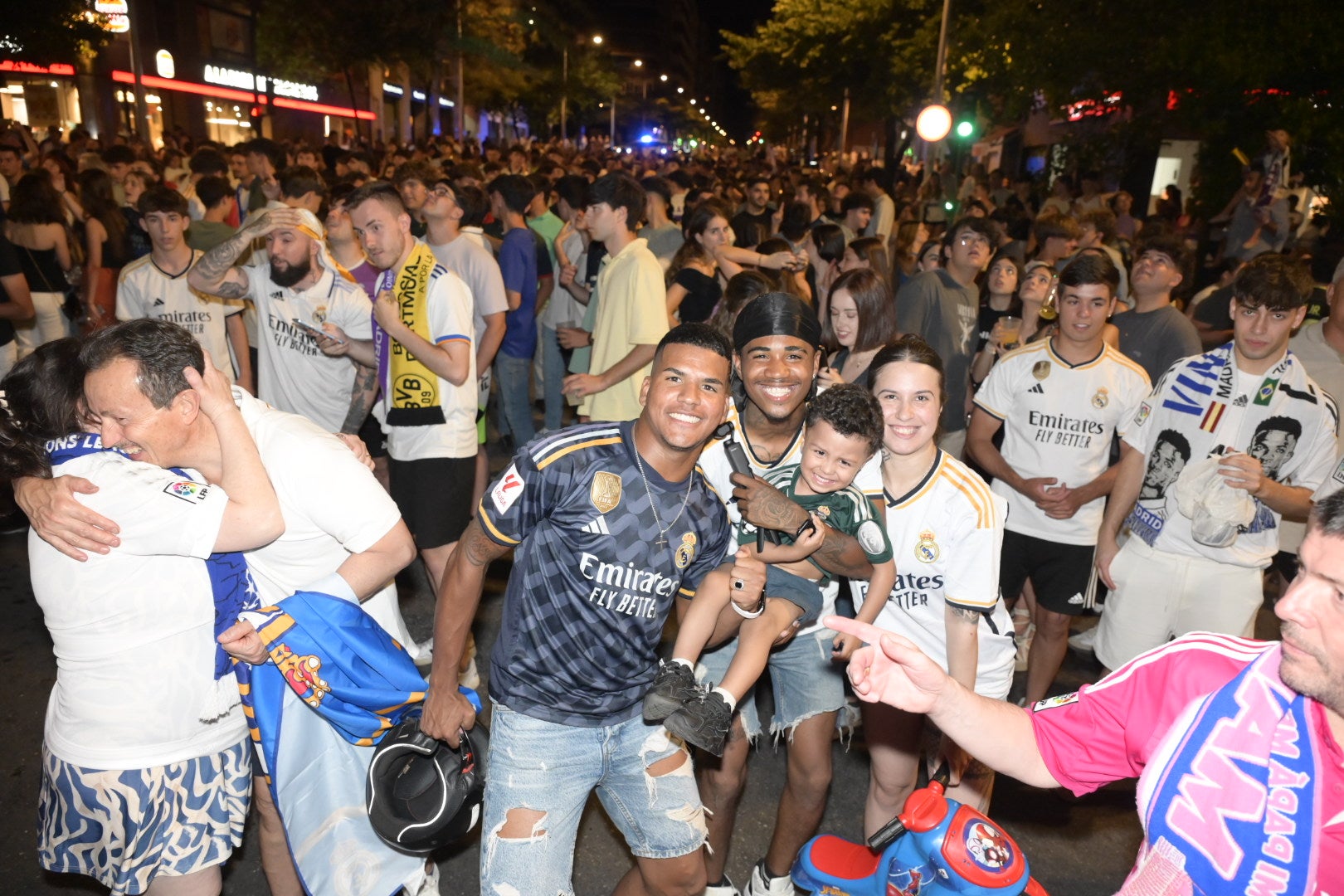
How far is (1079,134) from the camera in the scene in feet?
49.8

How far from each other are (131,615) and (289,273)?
307cm

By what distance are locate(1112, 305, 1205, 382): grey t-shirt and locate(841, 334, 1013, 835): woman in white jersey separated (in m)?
2.91

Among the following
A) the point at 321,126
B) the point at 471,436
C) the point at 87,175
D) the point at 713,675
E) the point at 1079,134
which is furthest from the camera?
the point at 321,126

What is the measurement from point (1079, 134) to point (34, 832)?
54.2 ft

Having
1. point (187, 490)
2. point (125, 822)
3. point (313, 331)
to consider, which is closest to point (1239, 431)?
point (187, 490)

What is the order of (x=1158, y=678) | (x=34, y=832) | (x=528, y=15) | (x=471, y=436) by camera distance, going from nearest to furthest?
(x=1158, y=678) → (x=34, y=832) → (x=471, y=436) → (x=528, y=15)

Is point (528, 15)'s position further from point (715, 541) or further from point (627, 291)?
point (715, 541)

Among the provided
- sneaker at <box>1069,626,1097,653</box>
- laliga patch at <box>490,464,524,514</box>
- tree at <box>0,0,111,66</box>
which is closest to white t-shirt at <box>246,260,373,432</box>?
laliga patch at <box>490,464,524,514</box>

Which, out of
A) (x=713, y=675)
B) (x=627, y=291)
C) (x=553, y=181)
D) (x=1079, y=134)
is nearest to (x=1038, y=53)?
(x=1079, y=134)

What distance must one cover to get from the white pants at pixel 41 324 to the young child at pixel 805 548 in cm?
705

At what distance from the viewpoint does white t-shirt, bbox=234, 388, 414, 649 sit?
287cm

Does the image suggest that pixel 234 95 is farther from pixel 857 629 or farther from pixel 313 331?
pixel 857 629

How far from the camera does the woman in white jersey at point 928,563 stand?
3.21m

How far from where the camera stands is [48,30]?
70.2 ft
